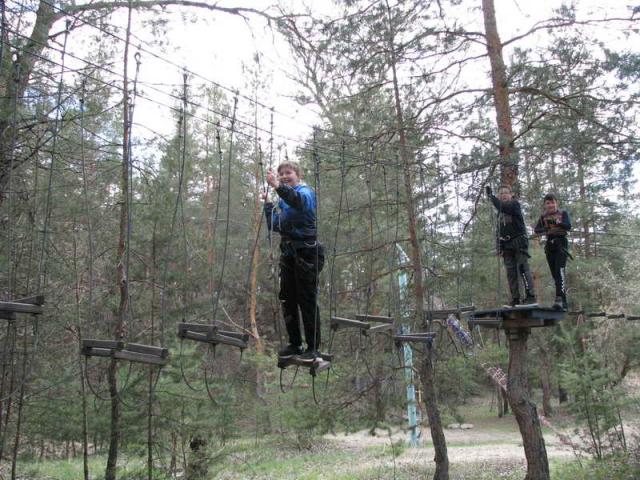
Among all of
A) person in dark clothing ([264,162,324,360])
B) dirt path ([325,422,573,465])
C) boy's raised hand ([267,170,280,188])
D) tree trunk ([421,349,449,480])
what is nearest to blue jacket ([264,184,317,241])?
person in dark clothing ([264,162,324,360])

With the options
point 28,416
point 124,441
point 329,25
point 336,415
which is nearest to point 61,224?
point 28,416

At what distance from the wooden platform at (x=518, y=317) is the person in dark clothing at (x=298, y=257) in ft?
9.36

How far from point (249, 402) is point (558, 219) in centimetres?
888

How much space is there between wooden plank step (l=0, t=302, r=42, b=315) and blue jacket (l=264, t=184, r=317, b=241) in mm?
1604

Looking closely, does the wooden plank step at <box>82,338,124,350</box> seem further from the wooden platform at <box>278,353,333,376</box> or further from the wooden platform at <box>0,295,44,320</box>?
the wooden platform at <box>278,353,333,376</box>

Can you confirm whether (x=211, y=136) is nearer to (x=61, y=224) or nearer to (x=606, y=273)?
(x=61, y=224)

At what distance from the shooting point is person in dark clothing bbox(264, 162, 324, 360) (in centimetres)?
427

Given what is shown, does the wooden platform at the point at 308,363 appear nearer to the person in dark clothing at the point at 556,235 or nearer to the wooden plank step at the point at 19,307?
the wooden plank step at the point at 19,307

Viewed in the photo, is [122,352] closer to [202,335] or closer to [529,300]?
[202,335]

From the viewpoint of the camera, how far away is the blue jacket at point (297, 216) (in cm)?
419

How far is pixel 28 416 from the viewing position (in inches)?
Answer: 307

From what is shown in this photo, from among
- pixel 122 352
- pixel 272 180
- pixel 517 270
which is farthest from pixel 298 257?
pixel 517 270

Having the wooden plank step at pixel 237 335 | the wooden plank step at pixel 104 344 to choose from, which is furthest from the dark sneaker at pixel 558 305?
the wooden plank step at pixel 104 344

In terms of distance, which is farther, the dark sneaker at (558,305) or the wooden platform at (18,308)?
the dark sneaker at (558,305)
